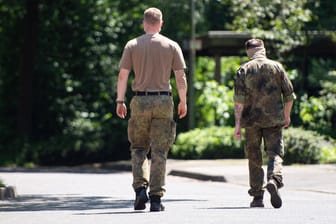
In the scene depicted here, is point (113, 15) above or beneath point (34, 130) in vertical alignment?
above

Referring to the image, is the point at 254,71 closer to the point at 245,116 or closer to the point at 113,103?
the point at 245,116

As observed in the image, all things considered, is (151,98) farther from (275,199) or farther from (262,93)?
(275,199)

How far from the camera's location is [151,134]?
10523 mm

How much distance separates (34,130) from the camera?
3256cm

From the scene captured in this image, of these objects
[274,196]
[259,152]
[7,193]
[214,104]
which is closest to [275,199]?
[274,196]

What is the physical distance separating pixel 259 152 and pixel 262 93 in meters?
0.61

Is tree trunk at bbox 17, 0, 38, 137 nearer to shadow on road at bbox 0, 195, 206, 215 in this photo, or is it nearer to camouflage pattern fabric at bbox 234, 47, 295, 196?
shadow on road at bbox 0, 195, 206, 215

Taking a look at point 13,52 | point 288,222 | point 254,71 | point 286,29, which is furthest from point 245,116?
point 13,52

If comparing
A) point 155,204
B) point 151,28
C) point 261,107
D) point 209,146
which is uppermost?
point 151,28

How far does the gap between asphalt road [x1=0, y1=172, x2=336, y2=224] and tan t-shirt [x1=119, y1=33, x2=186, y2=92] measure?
1226 mm

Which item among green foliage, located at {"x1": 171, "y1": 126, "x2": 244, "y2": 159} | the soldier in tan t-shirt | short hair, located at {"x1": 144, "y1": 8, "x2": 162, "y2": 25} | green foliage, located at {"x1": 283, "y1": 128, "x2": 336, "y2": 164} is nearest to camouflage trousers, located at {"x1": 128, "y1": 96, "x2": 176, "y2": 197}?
the soldier in tan t-shirt

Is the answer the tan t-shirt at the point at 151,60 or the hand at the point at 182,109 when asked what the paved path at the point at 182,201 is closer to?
the hand at the point at 182,109

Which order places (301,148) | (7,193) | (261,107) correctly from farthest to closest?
(301,148)
(7,193)
(261,107)

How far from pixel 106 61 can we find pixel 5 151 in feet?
16.1
